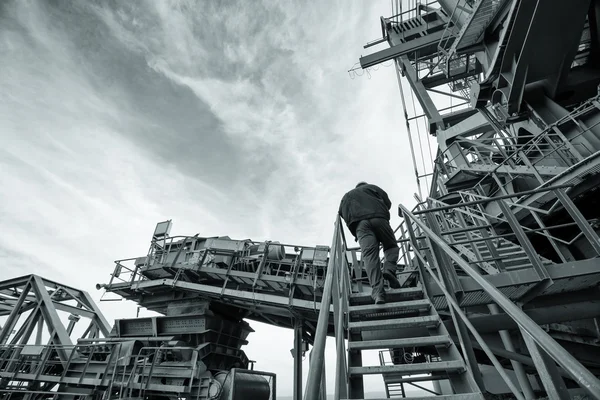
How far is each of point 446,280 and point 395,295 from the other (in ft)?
2.27

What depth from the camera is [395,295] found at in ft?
12.7

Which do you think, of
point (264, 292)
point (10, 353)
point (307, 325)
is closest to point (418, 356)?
point (307, 325)

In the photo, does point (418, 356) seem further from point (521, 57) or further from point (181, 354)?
point (521, 57)

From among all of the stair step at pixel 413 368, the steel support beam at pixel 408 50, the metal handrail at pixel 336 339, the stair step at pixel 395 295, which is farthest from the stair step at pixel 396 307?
the steel support beam at pixel 408 50

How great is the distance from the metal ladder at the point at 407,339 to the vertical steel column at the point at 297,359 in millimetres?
5298

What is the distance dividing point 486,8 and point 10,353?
18213 mm

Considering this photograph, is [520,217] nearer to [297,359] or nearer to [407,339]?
[407,339]

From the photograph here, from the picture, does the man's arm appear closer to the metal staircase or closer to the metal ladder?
the metal staircase

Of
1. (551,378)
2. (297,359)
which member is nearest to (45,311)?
(297,359)

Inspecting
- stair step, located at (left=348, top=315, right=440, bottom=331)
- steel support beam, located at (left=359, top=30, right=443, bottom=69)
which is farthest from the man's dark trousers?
steel support beam, located at (left=359, top=30, right=443, bottom=69)

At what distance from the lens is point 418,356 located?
10.1m

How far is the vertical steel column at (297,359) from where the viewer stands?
28.6 ft

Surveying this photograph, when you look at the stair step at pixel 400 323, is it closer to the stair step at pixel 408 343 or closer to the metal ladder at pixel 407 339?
the metal ladder at pixel 407 339

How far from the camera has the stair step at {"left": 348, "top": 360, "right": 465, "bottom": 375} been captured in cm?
261
